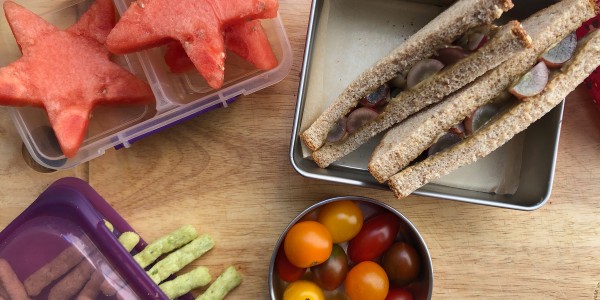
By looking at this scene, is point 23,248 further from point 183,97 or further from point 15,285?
point 183,97

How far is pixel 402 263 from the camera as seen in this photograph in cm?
133

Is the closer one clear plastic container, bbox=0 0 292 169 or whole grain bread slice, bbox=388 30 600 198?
whole grain bread slice, bbox=388 30 600 198

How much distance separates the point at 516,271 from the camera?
1.42 metres

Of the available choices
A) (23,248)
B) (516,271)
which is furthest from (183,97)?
(516,271)

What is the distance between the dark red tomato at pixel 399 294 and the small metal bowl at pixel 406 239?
0.09ft

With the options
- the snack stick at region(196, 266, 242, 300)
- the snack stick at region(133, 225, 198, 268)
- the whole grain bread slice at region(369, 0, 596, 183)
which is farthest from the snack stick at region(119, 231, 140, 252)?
the whole grain bread slice at region(369, 0, 596, 183)

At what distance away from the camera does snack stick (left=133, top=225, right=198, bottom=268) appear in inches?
53.6

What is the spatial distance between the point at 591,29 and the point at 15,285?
1276mm

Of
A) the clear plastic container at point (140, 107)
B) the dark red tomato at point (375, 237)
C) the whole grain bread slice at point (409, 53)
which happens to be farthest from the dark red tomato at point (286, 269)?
the clear plastic container at point (140, 107)

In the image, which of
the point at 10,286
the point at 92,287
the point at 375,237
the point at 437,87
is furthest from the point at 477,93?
the point at 10,286

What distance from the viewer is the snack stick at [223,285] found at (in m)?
1.35

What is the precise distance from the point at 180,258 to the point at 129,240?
0.11 meters

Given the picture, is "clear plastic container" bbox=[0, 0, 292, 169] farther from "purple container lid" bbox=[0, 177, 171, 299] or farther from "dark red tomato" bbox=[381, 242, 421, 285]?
"dark red tomato" bbox=[381, 242, 421, 285]

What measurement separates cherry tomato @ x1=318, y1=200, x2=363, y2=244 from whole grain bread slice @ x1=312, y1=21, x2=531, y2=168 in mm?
98
